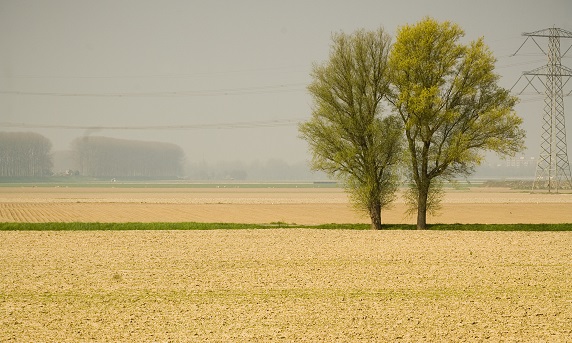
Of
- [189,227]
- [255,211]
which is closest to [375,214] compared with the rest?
[189,227]

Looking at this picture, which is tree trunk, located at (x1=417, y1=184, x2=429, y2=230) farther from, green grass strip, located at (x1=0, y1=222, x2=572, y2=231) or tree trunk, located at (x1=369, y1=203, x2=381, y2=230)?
tree trunk, located at (x1=369, y1=203, x2=381, y2=230)

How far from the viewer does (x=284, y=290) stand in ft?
75.3

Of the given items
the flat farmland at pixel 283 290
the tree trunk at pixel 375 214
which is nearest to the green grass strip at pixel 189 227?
the tree trunk at pixel 375 214

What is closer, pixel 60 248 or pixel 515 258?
pixel 515 258

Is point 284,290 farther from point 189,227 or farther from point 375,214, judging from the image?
point 189,227

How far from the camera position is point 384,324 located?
18016mm

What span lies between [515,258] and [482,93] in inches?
684

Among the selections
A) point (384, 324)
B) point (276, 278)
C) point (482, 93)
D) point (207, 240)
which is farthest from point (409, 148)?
point (384, 324)

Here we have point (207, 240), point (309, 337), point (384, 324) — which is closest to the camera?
point (309, 337)

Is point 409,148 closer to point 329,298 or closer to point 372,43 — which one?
point 372,43

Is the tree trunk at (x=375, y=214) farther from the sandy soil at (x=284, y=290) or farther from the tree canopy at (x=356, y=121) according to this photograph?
the sandy soil at (x=284, y=290)

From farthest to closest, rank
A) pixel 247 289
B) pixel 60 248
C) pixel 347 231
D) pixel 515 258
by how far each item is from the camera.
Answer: pixel 347 231, pixel 60 248, pixel 515 258, pixel 247 289

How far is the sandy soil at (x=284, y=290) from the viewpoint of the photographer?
17344 millimetres

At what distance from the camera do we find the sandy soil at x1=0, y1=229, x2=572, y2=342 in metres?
17.3
